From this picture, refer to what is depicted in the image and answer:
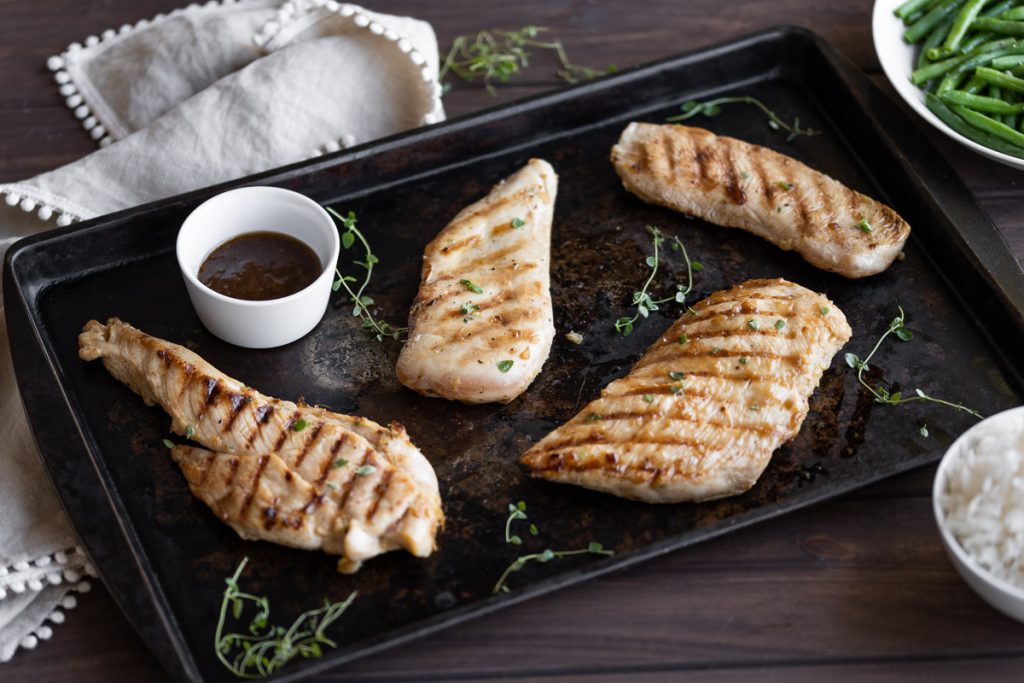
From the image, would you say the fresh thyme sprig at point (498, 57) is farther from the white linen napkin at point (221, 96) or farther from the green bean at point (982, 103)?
the green bean at point (982, 103)

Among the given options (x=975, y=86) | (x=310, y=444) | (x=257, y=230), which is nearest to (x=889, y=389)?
(x=975, y=86)

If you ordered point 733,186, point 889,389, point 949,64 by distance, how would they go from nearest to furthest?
point 889,389 → point 733,186 → point 949,64

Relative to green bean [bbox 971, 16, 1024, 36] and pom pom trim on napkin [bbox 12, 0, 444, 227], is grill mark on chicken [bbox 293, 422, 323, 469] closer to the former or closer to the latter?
pom pom trim on napkin [bbox 12, 0, 444, 227]

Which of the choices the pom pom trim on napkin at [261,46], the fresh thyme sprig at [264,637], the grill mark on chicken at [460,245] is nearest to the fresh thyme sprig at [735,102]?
the pom pom trim on napkin at [261,46]

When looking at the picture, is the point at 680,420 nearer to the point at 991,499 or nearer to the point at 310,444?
the point at 991,499

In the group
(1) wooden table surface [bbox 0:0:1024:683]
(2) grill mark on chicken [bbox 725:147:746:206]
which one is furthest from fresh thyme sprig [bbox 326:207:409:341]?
(2) grill mark on chicken [bbox 725:147:746:206]

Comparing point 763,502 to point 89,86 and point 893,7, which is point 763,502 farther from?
point 89,86

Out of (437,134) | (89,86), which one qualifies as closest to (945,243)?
(437,134)
